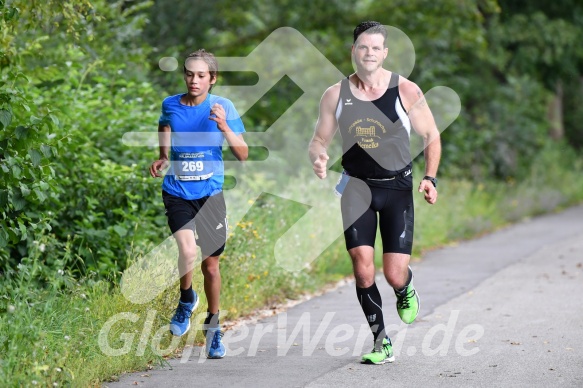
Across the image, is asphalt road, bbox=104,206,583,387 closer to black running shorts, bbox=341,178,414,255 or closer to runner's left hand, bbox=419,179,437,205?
black running shorts, bbox=341,178,414,255

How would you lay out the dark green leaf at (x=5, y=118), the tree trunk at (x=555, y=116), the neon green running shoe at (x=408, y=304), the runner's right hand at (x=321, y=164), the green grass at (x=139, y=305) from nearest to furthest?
the green grass at (x=139, y=305), the runner's right hand at (x=321, y=164), the dark green leaf at (x=5, y=118), the neon green running shoe at (x=408, y=304), the tree trunk at (x=555, y=116)

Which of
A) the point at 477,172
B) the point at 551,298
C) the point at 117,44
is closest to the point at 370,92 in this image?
the point at 551,298

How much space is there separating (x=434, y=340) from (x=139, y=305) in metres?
2.31

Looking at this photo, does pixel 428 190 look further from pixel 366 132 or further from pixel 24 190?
pixel 24 190

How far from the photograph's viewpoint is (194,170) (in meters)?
7.26

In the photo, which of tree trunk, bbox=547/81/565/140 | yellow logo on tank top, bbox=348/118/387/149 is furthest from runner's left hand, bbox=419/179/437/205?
tree trunk, bbox=547/81/565/140

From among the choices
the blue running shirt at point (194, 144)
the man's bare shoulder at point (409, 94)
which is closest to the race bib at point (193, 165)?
the blue running shirt at point (194, 144)

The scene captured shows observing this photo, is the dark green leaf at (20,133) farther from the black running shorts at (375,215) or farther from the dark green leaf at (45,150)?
the black running shorts at (375,215)

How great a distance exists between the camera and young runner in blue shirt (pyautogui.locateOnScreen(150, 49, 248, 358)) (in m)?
7.22

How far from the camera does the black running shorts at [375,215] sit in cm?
722

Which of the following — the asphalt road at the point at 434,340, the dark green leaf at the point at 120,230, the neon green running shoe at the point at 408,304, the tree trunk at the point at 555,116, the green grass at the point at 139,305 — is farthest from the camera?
the tree trunk at the point at 555,116

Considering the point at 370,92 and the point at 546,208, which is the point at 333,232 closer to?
the point at 370,92

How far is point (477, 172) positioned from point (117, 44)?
10895 mm

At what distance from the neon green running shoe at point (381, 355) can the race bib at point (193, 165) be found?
1668 mm
